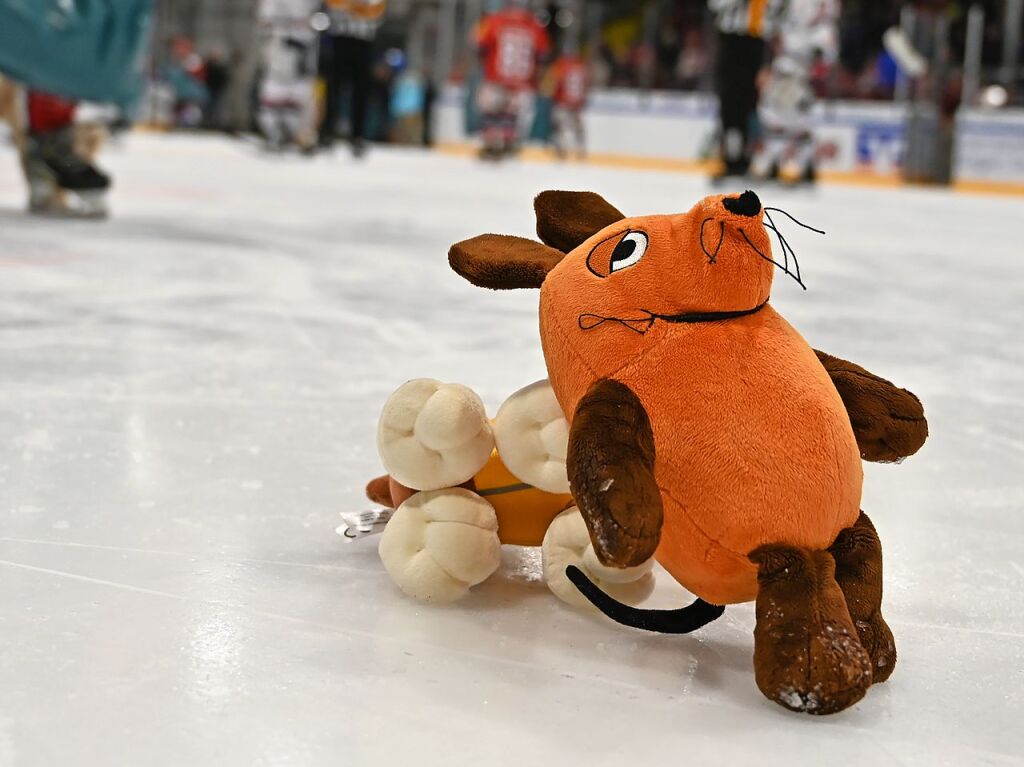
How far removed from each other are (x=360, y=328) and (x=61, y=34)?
147cm

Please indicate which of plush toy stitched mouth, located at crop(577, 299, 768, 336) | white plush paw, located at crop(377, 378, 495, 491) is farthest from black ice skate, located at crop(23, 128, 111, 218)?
plush toy stitched mouth, located at crop(577, 299, 768, 336)

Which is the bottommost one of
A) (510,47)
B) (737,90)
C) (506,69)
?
(737,90)

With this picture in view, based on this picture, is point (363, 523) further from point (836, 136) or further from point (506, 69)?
point (836, 136)

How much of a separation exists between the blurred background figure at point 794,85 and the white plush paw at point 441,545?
584 centimetres

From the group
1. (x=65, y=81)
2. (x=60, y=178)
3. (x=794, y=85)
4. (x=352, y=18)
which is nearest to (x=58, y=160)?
(x=60, y=178)

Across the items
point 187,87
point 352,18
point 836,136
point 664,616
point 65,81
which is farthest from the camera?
point 187,87

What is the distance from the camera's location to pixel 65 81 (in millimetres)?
2951

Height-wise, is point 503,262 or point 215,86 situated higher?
point 215,86

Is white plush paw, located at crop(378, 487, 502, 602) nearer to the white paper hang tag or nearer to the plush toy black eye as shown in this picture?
the white paper hang tag

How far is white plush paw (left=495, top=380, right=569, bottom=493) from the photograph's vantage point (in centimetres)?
78

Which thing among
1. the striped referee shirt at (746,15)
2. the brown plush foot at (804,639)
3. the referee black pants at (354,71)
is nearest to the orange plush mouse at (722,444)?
the brown plush foot at (804,639)

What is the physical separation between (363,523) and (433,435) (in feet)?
0.50

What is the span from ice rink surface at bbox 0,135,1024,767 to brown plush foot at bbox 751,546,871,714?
0.02 m

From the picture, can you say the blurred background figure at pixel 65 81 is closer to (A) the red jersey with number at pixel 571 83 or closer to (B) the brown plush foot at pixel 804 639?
(B) the brown plush foot at pixel 804 639
